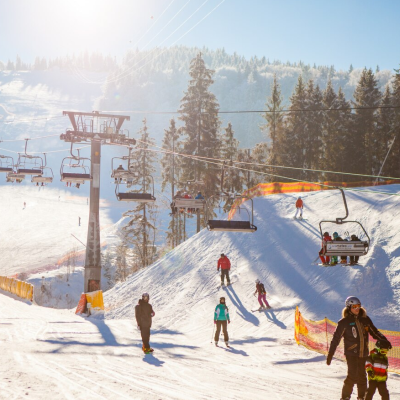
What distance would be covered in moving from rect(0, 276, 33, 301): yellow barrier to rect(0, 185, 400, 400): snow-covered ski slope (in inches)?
105

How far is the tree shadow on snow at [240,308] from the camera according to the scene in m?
21.6

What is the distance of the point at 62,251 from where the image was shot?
77062 mm

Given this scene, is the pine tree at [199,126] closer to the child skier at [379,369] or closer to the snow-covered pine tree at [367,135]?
the snow-covered pine tree at [367,135]

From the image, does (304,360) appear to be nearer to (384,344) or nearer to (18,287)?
(384,344)

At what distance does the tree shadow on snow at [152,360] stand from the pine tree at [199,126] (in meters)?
33.4

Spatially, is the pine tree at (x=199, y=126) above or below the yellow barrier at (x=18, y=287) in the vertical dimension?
above

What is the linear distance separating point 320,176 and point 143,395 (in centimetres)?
5334

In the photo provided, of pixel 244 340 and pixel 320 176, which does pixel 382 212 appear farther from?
pixel 320 176

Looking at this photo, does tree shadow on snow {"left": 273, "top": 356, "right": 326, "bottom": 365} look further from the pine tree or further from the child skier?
the pine tree

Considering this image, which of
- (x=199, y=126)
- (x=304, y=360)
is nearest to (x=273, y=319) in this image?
(x=304, y=360)

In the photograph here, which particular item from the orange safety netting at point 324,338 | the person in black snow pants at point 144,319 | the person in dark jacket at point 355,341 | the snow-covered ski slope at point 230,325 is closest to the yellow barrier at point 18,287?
the snow-covered ski slope at point 230,325

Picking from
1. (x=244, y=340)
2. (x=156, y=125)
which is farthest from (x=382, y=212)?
(x=156, y=125)

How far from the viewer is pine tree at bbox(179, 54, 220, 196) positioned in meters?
46.4

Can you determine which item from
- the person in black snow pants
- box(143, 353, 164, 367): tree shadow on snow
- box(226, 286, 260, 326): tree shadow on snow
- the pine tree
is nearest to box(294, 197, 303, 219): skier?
box(226, 286, 260, 326): tree shadow on snow
